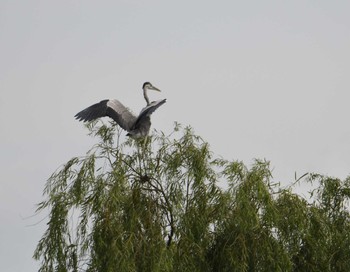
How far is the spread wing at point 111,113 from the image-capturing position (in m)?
10.4

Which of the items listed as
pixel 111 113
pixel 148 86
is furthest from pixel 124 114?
pixel 148 86

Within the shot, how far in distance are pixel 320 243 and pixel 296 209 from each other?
18.5 inches

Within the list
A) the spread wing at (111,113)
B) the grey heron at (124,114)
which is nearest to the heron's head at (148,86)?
the grey heron at (124,114)

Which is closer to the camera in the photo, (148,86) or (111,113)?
(111,113)

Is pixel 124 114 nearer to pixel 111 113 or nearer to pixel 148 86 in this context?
pixel 111 113

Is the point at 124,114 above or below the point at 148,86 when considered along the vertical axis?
below

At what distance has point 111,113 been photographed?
1064cm

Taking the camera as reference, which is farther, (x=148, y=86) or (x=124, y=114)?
(x=148, y=86)

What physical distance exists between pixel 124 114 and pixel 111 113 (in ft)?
0.58

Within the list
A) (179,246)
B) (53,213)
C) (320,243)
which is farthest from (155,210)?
(320,243)

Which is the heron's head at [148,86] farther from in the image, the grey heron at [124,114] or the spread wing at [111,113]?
the spread wing at [111,113]

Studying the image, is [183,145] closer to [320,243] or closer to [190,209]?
[190,209]

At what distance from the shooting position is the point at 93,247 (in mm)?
8906

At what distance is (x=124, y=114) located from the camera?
10.5 m
